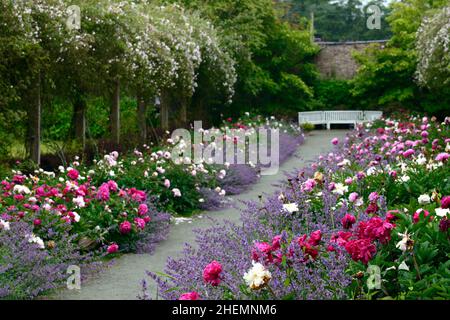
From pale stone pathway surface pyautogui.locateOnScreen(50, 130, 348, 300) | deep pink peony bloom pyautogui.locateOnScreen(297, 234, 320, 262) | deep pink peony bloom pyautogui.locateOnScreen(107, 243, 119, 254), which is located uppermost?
deep pink peony bloom pyautogui.locateOnScreen(297, 234, 320, 262)

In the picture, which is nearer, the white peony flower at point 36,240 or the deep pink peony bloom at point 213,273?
the deep pink peony bloom at point 213,273

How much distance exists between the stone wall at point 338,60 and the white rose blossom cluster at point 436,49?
8353 mm

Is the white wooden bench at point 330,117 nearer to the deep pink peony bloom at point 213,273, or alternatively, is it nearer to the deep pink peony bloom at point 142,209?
the deep pink peony bloom at point 142,209

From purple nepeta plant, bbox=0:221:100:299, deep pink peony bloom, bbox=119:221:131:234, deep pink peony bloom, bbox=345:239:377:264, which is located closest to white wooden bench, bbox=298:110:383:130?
deep pink peony bloom, bbox=119:221:131:234

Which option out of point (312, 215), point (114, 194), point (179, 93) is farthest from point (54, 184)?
point (179, 93)

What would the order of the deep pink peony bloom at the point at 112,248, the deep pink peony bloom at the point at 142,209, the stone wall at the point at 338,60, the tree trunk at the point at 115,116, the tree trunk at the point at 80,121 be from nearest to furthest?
the deep pink peony bloom at the point at 112,248, the deep pink peony bloom at the point at 142,209, the tree trunk at the point at 80,121, the tree trunk at the point at 115,116, the stone wall at the point at 338,60

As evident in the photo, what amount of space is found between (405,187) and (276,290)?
216 cm

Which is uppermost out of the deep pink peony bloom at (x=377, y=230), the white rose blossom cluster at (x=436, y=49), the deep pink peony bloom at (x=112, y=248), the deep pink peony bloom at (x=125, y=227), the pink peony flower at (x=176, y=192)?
the white rose blossom cluster at (x=436, y=49)

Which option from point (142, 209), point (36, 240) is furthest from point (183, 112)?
point (36, 240)

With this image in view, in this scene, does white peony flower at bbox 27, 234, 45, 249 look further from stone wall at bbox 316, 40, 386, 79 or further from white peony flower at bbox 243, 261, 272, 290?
stone wall at bbox 316, 40, 386, 79

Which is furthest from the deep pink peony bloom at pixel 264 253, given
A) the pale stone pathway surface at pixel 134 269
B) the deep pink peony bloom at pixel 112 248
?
the deep pink peony bloom at pixel 112 248

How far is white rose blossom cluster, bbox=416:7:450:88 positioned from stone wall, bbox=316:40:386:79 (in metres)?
8.35

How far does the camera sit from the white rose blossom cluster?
13.0m

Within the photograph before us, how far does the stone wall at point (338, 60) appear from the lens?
2391cm
